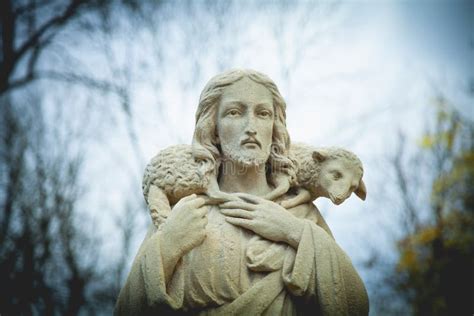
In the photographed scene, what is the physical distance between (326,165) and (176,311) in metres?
1.70

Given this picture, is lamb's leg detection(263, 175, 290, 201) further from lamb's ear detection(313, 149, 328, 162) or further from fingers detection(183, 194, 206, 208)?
fingers detection(183, 194, 206, 208)

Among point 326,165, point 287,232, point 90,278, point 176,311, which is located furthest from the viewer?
point 90,278

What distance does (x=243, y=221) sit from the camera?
513 centimetres

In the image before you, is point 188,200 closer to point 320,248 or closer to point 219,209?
point 219,209

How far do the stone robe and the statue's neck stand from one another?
0.61 meters

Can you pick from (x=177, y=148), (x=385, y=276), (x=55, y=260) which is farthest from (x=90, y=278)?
(x=177, y=148)

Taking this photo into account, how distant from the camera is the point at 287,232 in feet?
16.5

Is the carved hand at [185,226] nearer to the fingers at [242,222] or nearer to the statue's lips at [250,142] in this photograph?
the fingers at [242,222]

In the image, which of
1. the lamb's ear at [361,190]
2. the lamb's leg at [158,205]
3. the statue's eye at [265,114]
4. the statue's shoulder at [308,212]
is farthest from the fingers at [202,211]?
the lamb's ear at [361,190]

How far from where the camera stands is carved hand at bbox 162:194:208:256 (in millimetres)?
4871

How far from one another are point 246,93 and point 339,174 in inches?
38.4

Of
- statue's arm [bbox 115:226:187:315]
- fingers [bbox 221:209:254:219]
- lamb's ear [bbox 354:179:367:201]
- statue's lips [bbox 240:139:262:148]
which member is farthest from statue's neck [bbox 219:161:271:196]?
statue's arm [bbox 115:226:187:315]

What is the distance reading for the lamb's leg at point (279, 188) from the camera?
543 centimetres

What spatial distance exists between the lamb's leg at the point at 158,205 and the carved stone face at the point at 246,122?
0.62 m
